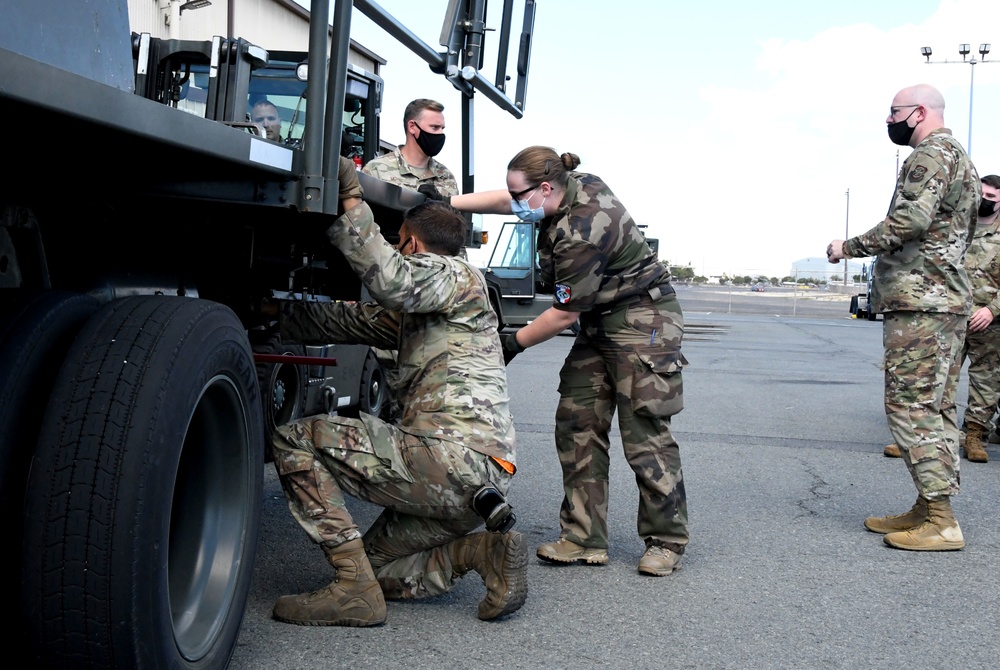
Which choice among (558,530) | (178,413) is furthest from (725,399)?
(178,413)

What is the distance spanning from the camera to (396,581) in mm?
3984

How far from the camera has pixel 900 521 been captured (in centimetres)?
532

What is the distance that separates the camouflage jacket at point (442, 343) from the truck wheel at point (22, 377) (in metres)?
1.09

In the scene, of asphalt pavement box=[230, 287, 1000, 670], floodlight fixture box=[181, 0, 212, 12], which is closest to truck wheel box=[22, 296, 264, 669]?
asphalt pavement box=[230, 287, 1000, 670]

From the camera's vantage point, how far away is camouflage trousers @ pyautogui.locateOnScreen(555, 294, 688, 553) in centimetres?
461

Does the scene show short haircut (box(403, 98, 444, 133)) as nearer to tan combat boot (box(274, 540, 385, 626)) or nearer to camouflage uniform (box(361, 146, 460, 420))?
camouflage uniform (box(361, 146, 460, 420))

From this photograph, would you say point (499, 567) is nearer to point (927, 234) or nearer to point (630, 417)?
point (630, 417)

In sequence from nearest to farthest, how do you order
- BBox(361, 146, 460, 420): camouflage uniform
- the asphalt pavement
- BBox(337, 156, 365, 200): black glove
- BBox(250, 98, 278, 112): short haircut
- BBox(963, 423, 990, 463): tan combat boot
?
BBox(337, 156, 365, 200): black glove
the asphalt pavement
BBox(250, 98, 278, 112): short haircut
BBox(361, 146, 460, 420): camouflage uniform
BBox(963, 423, 990, 463): tan combat boot

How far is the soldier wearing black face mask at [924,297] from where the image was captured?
5.17 meters

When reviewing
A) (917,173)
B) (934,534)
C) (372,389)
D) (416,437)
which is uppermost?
(917,173)

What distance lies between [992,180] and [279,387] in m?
5.51

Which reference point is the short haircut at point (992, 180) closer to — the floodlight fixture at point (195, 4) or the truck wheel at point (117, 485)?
the floodlight fixture at point (195, 4)

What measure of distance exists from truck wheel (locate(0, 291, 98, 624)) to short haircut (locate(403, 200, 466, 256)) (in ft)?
4.77

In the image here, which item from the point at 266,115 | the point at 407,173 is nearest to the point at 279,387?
the point at 407,173
